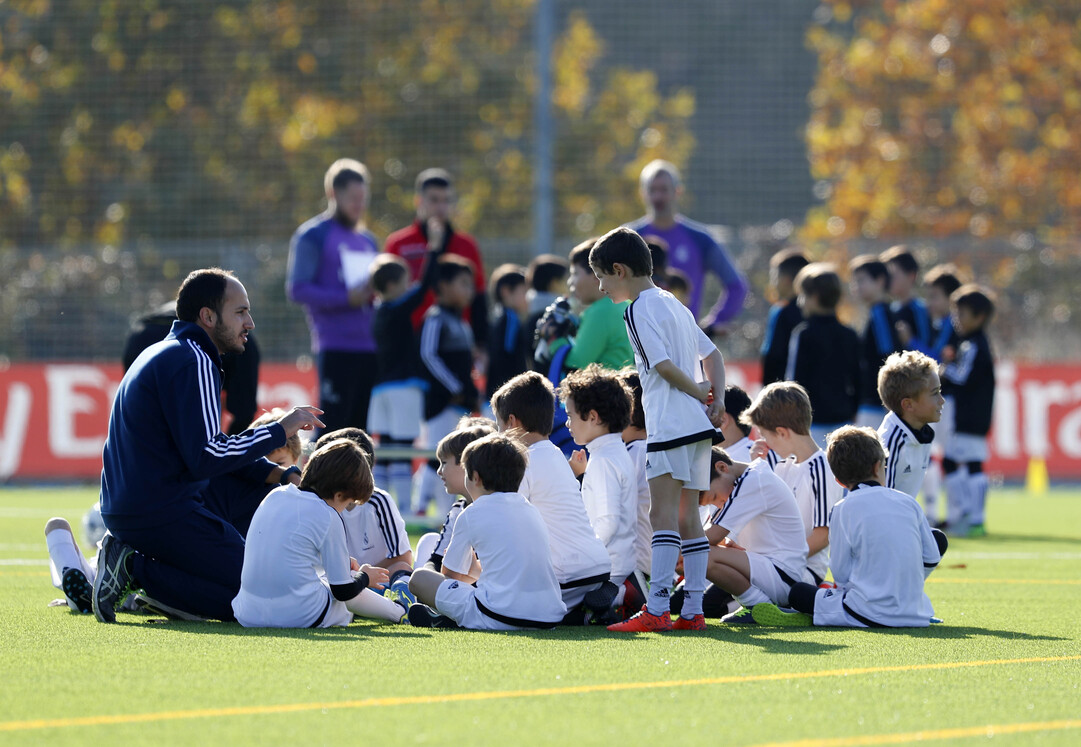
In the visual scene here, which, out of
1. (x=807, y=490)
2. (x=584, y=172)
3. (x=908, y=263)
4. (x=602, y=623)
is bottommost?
(x=602, y=623)

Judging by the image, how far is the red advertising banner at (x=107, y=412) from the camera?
17594mm

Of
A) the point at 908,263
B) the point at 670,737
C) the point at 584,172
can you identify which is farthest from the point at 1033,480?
the point at 670,737

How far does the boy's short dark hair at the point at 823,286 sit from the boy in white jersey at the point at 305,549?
4694mm

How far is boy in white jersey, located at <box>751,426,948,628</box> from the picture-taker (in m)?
6.27

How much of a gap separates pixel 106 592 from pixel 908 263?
7491mm

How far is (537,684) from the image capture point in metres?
4.77

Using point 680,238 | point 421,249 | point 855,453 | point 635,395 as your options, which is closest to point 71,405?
point 421,249

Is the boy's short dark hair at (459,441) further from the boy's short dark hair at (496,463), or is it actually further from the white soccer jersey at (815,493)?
the white soccer jersey at (815,493)

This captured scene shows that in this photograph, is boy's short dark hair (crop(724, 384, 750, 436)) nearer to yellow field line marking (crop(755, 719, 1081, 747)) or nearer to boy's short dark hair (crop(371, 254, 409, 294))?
boy's short dark hair (crop(371, 254, 409, 294))

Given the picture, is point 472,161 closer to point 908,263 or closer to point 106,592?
point 908,263

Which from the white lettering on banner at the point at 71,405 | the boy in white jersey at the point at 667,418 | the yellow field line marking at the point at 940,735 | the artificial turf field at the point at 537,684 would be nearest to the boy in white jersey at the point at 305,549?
the artificial turf field at the point at 537,684

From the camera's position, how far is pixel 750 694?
4633mm

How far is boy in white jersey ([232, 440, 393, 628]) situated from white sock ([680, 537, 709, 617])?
1.29 metres

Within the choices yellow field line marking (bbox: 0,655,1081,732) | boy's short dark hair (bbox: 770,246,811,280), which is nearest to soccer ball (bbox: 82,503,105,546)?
boy's short dark hair (bbox: 770,246,811,280)
